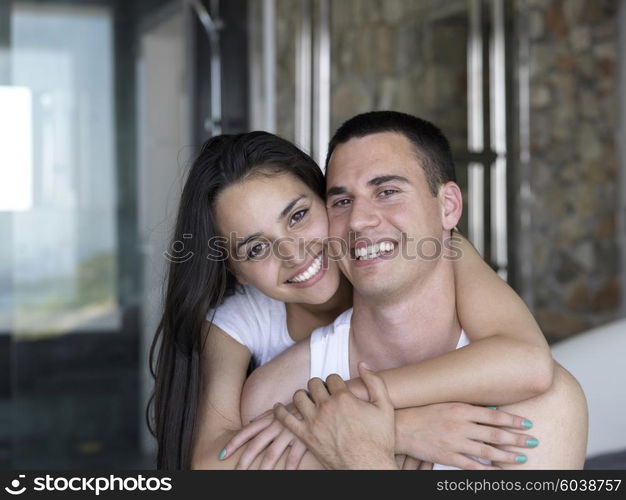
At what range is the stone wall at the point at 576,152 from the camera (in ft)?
11.1

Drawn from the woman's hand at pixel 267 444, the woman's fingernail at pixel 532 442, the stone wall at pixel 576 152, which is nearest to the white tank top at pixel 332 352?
the woman's hand at pixel 267 444

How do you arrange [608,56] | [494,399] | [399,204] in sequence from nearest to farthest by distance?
[494,399] < [399,204] < [608,56]

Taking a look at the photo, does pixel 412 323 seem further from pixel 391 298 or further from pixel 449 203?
pixel 449 203

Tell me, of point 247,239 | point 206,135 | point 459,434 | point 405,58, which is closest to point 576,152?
point 405,58

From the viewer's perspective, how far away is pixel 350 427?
50.4 inches

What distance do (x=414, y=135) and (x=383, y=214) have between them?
193 millimetres

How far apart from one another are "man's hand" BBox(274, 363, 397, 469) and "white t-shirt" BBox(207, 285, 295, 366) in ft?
1.23

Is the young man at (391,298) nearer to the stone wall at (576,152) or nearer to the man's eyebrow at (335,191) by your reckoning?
the man's eyebrow at (335,191)

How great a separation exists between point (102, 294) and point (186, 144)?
28.9 inches

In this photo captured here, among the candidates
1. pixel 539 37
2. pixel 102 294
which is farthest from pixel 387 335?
pixel 539 37

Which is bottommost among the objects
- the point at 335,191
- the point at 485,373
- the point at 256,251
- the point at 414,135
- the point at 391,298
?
the point at 485,373

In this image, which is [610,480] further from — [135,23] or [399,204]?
[135,23]

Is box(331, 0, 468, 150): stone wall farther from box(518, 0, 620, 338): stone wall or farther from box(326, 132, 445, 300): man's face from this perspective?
box(326, 132, 445, 300): man's face

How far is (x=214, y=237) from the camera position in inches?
62.6
